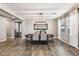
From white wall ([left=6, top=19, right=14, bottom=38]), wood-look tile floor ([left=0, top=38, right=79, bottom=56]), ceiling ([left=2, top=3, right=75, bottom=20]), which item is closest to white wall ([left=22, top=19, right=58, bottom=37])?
white wall ([left=6, top=19, right=14, bottom=38])

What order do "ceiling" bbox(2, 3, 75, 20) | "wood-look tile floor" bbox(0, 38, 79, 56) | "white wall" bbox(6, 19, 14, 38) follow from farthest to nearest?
1. "white wall" bbox(6, 19, 14, 38)
2. "ceiling" bbox(2, 3, 75, 20)
3. "wood-look tile floor" bbox(0, 38, 79, 56)

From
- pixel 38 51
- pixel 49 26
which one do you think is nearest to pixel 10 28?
pixel 49 26

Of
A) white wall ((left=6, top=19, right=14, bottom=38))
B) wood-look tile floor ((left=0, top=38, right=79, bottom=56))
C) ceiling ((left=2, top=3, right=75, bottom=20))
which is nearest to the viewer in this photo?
wood-look tile floor ((left=0, top=38, right=79, bottom=56))

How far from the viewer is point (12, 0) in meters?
4.30

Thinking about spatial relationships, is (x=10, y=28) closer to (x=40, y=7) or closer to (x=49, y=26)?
(x=49, y=26)

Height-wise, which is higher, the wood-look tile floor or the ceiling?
the ceiling

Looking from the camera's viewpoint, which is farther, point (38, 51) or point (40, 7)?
point (40, 7)

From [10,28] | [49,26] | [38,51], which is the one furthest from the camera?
[49,26]

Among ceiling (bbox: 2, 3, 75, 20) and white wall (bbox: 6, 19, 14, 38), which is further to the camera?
white wall (bbox: 6, 19, 14, 38)

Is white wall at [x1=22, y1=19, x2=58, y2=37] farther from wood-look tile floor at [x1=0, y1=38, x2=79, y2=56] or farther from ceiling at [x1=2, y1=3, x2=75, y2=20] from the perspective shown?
wood-look tile floor at [x1=0, y1=38, x2=79, y2=56]

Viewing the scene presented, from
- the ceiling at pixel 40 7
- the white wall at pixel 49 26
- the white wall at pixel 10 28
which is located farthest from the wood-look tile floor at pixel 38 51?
the white wall at pixel 10 28

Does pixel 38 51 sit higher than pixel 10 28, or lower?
lower

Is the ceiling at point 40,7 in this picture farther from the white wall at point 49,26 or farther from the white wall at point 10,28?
the white wall at point 10,28

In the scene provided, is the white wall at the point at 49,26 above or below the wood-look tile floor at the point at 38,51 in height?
above
